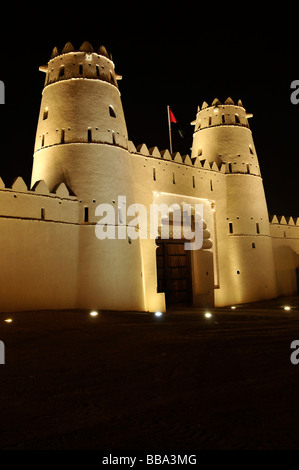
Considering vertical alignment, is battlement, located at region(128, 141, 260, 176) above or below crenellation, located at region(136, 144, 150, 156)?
above

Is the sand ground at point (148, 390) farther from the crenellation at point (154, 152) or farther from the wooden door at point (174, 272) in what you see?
the crenellation at point (154, 152)

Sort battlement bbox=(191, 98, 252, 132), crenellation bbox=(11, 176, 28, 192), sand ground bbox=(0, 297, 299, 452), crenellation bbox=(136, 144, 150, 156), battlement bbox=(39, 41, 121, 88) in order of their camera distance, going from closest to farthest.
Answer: sand ground bbox=(0, 297, 299, 452) → crenellation bbox=(11, 176, 28, 192) → battlement bbox=(39, 41, 121, 88) → crenellation bbox=(136, 144, 150, 156) → battlement bbox=(191, 98, 252, 132)

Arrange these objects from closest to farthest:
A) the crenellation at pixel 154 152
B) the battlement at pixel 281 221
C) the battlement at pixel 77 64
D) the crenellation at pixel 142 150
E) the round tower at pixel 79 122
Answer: the round tower at pixel 79 122 < the battlement at pixel 77 64 < the crenellation at pixel 142 150 < the crenellation at pixel 154 152 < the battlement at pixel 281 221

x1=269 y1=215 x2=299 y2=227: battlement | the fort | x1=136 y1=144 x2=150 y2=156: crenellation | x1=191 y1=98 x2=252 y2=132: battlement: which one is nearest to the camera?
the fort

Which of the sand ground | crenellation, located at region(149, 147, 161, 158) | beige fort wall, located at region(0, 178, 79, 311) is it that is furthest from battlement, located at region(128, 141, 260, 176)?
the sand ground

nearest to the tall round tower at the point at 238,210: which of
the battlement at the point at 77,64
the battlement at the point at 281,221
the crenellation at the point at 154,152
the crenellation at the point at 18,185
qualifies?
the battlement at the point at 281,221

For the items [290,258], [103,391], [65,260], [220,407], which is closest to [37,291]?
[65,260]

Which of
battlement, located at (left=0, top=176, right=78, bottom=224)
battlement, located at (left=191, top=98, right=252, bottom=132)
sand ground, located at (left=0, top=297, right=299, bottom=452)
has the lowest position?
Result: sand ground, located at (left=0, top=297, right=299, bottom=452)

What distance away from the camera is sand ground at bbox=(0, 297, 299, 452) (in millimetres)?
3164

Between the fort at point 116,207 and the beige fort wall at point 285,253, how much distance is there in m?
0.33

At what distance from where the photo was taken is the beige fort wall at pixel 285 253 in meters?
21.2

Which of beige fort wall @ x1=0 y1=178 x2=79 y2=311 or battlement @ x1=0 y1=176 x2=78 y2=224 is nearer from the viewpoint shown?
beige fort wall @ x1=0 y1=178 x2=79 y2=311

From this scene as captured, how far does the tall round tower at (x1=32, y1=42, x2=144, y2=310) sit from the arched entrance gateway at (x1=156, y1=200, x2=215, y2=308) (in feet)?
9.04

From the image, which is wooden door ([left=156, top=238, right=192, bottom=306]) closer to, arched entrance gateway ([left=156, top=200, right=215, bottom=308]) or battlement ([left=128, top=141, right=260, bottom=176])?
arched entrance gateway ([left=156, top=200, right=215, bottom=308])
